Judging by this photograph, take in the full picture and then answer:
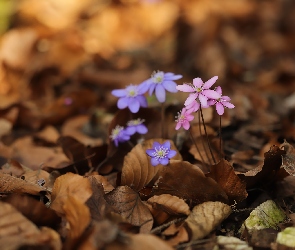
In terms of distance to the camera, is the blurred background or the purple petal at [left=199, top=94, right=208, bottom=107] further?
the blurred background

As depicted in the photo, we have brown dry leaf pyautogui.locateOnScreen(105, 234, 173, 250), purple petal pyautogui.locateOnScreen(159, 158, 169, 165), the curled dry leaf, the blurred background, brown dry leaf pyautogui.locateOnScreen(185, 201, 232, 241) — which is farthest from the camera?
the blurred background

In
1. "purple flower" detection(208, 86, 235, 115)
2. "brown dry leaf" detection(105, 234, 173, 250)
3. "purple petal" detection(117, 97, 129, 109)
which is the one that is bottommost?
"brown dry leaf" detection(105, 234, 173, 250)

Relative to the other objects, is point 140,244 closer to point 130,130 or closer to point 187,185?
point 187,185

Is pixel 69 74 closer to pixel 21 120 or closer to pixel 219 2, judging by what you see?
pixel 21 120

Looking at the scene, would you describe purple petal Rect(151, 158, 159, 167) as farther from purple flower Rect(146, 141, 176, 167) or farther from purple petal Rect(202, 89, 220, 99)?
purple petal Rect(202, 89, 220, 99)

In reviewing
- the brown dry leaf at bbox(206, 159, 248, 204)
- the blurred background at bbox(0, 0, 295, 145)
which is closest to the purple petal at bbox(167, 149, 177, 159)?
the brown dry leaf at bbox(206, 159, 248, 204)
